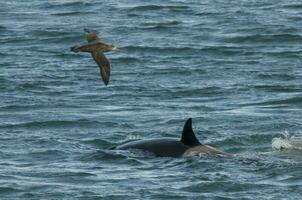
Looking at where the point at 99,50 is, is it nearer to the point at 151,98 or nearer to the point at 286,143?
the point at 286,143

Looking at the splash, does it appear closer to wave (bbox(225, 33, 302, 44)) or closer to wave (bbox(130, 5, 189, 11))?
wave (bbox(225, 33, 302, 44))

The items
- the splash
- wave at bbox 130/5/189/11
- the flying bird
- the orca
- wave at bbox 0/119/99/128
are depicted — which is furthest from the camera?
wave at bbox 130/5/189/11

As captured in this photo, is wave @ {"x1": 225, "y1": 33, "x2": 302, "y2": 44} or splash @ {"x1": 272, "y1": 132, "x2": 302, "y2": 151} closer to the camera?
splash @ {"x1": 272, "y1": 132, "x2": 302, "y2": 151}

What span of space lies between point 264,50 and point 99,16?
593 centimetres

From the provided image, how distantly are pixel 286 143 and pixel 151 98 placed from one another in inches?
203

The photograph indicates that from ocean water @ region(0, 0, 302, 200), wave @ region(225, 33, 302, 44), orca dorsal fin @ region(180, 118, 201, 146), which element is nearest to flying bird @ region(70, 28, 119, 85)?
ocean water @ region(0, 0, 302, 200)

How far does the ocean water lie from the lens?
1805 cm

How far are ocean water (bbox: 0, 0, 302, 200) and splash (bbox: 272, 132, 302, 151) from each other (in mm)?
31

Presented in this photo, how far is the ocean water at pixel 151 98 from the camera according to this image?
18047 millimetres

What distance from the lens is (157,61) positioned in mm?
28578

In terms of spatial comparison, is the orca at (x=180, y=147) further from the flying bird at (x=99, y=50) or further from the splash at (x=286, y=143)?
the flying bird at (x=99, y=50)

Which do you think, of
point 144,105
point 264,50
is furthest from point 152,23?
point 144,105

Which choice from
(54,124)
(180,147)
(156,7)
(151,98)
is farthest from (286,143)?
(156,7)

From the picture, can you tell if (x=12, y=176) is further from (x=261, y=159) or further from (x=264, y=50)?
(x=264, y=50)
